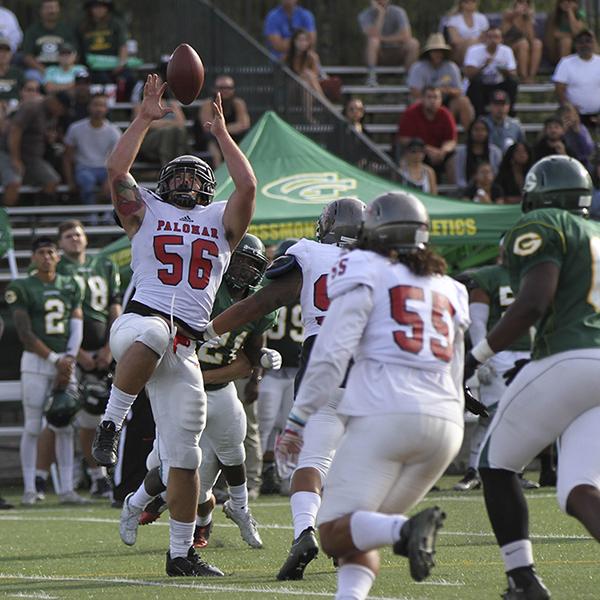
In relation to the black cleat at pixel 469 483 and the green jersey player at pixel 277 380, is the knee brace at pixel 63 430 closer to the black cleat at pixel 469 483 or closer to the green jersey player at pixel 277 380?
the green jersey player at pixel 277 380

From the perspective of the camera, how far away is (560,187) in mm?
5805

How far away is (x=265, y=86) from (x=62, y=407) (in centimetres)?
554

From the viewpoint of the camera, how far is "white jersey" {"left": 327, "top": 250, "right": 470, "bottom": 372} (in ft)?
16.1

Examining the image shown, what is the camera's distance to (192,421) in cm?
671

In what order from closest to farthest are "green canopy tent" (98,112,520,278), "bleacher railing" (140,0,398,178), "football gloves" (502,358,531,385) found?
1. "football gloves" (502,358,531,385)
2. "green canopy tent" (98,112,520,278)
3. "bleacher railing" (140,0,398,178)

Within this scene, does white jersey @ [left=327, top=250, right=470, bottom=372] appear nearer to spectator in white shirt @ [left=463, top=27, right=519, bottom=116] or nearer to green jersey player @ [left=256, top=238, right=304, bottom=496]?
green jersey player @ [left=256, top=238, right=304, bottom=496]

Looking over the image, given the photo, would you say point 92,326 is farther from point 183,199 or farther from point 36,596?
point 36,596

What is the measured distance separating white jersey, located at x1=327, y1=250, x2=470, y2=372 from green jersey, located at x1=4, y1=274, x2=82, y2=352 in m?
7.25

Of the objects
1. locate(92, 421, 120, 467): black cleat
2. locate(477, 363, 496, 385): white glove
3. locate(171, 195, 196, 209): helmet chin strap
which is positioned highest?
locate(171, 195, 196, 209): helmet chin strap

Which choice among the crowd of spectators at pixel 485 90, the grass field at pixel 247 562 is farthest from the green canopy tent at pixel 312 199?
the grass field at pixel 247 562

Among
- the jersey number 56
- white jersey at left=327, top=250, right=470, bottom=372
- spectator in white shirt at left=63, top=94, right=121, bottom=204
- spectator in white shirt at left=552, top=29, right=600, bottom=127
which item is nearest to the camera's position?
white jersey at left=327, top=250, right=470, bottom=372

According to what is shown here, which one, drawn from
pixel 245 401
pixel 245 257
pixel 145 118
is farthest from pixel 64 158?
pixel 145 118

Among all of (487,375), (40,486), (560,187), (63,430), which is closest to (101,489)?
(40,486)

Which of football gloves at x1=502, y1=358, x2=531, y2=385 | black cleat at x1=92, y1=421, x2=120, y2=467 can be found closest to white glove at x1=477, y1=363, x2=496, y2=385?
football gloves at x1=502, y1=358, x2=531, y2=385
